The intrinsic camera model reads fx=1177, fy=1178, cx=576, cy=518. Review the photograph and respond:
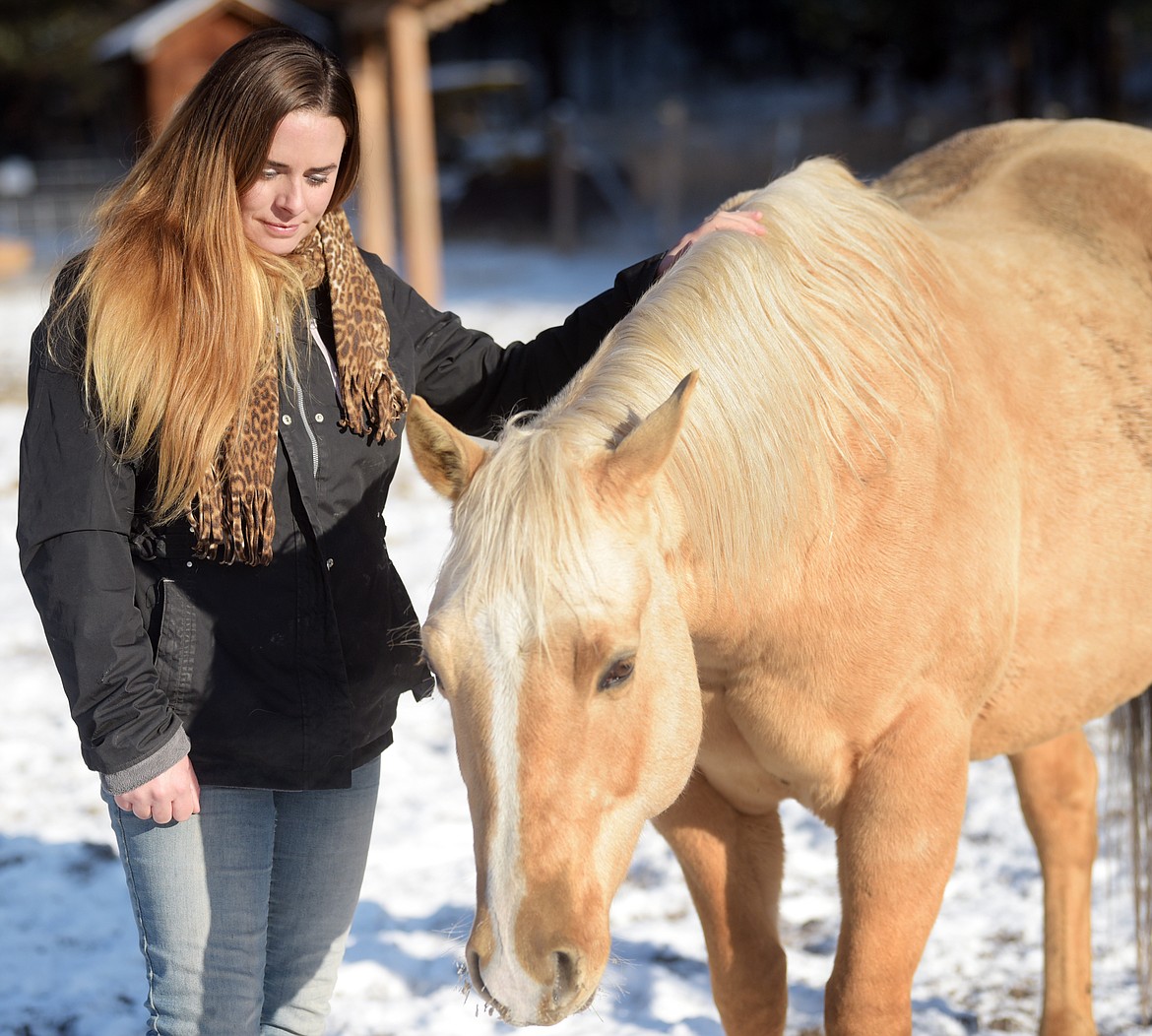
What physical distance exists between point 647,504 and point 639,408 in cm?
15

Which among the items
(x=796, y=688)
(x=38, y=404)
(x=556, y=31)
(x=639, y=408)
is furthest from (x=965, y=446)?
(x=556, y=31)

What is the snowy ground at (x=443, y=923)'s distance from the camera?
2691 mm

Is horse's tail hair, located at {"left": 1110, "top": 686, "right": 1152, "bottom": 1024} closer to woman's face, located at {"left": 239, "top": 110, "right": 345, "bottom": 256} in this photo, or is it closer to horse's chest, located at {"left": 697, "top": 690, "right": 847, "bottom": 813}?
horse's chest, located at {"left": 697, "top": 690, "right": 847, "bottom": 813}

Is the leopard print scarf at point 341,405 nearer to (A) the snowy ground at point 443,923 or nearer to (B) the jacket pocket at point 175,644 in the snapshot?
(B) the jacket pocket at point 175,644

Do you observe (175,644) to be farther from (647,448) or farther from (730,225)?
(730,225)

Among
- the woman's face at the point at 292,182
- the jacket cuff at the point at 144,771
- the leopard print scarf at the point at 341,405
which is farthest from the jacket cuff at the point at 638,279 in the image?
the jacket cuff at the point at 144,771

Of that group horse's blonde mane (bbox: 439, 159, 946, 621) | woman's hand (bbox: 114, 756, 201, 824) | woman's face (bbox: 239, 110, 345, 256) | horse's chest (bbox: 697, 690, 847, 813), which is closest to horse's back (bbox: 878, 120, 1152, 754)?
horse's blonde mane (bbox: 439, 159, 946, 621)

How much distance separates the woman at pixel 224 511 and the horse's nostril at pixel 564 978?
0.59 m

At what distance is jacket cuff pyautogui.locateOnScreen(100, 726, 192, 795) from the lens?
1.58 m

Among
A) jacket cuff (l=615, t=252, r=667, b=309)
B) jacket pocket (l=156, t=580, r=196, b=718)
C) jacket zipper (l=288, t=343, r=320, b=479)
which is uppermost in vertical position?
jacket cuff (l=615, t=252, r=667, b=309)

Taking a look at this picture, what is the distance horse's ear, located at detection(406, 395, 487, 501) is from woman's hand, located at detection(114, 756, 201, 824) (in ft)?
1.79

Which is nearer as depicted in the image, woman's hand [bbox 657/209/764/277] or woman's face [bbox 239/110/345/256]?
woman's face [bbox 239/110/345/256]

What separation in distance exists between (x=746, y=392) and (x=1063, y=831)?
1669mm

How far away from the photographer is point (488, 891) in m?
1.39
